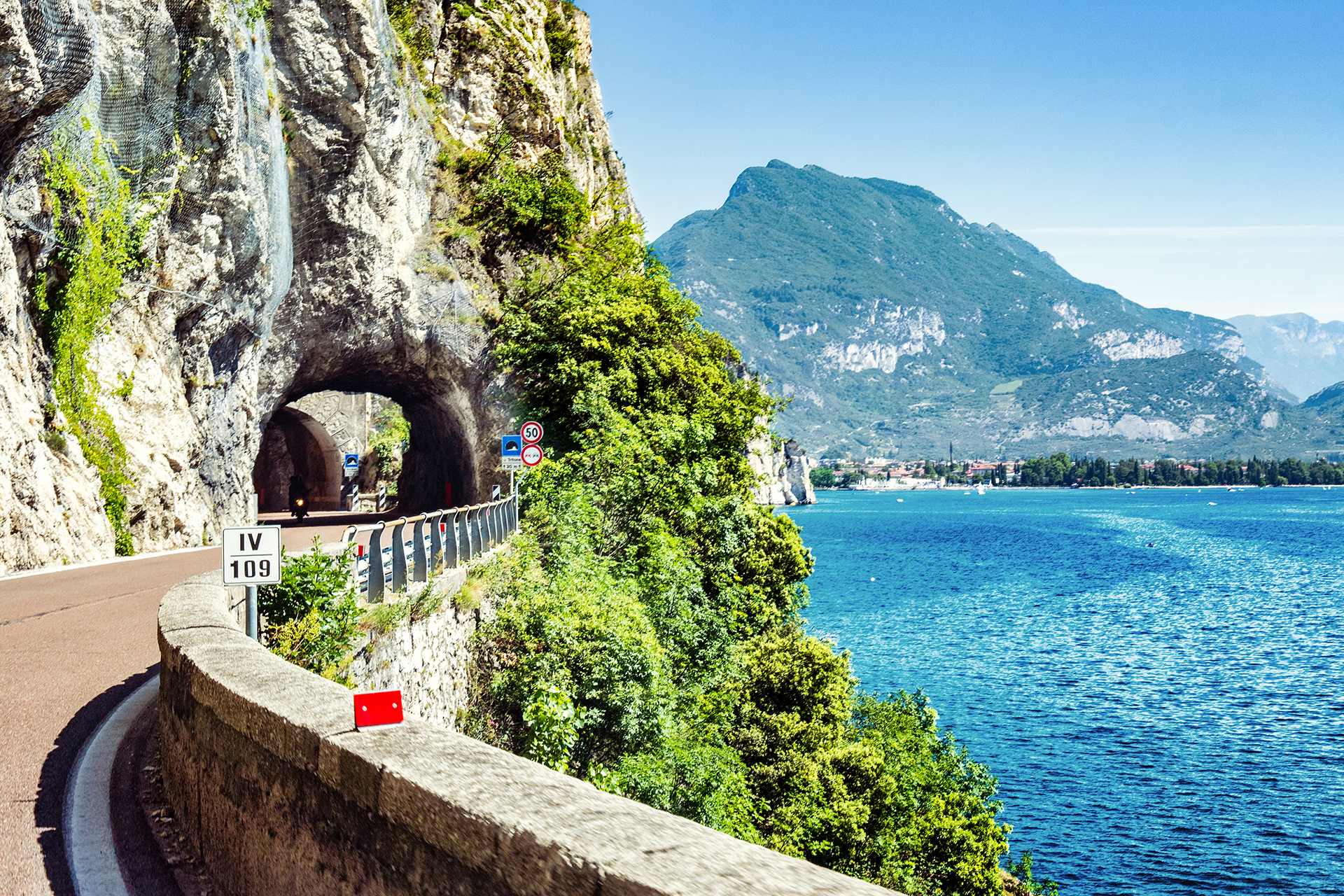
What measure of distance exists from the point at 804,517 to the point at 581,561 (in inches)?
6113

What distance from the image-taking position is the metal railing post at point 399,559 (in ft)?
39.4

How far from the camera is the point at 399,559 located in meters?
12.2

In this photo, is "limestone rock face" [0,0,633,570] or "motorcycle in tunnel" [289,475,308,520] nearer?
"limestone rock face" [0,0,633,570]

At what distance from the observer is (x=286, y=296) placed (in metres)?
27.0

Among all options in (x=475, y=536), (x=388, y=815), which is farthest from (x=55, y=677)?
(x=475, y=536)

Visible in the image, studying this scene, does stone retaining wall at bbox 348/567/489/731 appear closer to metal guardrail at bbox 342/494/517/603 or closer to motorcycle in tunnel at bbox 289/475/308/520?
metal guardrail at bbox 342/494/517/603

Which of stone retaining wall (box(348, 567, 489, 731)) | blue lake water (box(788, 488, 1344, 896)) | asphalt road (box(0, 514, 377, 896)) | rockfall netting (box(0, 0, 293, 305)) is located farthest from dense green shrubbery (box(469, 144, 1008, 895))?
rockfall netting (box(0, 0, 293, 305))

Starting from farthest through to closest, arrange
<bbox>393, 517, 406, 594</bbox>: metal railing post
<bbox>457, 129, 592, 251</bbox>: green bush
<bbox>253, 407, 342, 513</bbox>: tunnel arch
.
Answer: <bbox>253, 407, 342, 513</bbox>: tunnel arch
<bbox>457, 129, 592, 251</bbox>: green bush
<bbox>393, 517, 406, 594</bbox>: metal railing post

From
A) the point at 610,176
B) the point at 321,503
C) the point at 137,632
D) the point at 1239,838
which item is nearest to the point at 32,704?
the point at 137,632

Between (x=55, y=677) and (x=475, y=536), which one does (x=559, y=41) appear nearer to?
(x=475, y=536)

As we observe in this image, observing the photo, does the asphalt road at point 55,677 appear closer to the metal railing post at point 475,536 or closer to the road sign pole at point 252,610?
the road sign pole at point 252,610

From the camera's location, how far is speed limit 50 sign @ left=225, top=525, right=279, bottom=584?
732 cm

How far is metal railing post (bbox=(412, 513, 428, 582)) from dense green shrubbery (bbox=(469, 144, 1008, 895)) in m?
2.17

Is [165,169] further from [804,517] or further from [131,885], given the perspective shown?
[804,517]
